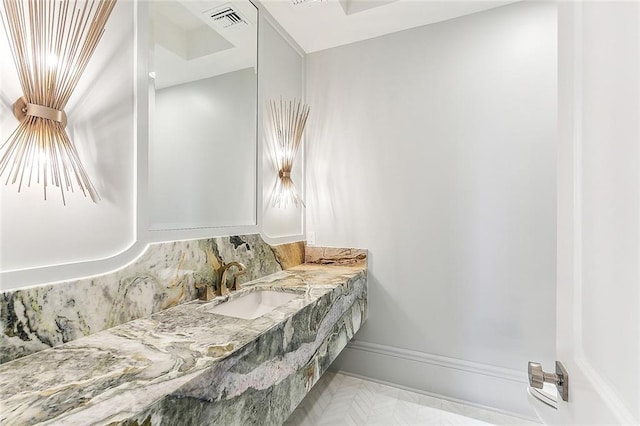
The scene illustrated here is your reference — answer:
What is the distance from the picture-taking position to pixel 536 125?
1.79m

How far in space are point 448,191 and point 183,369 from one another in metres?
1.85

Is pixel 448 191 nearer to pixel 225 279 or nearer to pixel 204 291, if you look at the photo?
pixel 225 279

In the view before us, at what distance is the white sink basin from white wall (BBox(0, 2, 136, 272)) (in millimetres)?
605

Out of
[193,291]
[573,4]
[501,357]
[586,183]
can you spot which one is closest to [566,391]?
[586,183]

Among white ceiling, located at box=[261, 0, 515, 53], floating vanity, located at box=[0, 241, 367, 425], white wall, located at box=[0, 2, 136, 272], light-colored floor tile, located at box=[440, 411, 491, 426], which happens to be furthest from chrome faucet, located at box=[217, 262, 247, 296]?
white ceiling, located at box=[261, 0, 515, 53]

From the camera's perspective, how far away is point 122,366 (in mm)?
779

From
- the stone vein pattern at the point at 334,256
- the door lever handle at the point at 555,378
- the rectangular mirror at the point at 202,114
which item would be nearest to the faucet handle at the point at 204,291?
the rectangular mirror at the point at 202,114

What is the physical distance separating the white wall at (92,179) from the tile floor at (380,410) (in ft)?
4.87

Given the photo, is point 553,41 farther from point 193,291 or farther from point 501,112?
point 193,291

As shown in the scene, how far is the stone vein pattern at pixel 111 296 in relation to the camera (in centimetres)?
82

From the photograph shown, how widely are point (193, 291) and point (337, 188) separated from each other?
134 cm

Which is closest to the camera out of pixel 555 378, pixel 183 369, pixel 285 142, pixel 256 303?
pixel 555 378

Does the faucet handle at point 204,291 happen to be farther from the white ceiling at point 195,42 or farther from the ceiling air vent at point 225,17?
the ceiling air vent at point 225,17

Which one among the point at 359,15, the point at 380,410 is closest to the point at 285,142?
the point at 359,15
